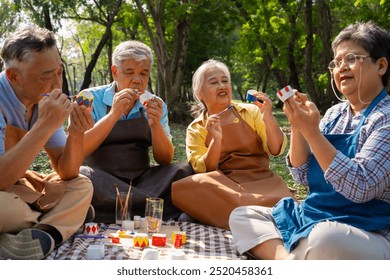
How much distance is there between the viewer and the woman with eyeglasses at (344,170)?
2.70m

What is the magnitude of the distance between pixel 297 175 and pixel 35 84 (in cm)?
189

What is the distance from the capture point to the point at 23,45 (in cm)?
341

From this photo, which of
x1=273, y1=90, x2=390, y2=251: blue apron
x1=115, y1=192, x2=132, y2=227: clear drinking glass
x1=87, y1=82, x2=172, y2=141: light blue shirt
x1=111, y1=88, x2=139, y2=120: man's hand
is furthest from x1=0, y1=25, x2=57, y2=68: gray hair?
x1=273, y1=90, x2=390, y2=251: blue apron

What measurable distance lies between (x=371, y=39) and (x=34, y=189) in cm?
252

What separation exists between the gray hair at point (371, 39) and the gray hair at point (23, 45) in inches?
79.0

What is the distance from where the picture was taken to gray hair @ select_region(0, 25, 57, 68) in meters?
3.41

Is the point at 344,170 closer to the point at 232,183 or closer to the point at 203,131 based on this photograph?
the point at 232,183

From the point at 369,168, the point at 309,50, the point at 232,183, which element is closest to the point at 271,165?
the point at 232,183

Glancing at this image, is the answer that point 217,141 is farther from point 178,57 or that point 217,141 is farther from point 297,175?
point 178,57

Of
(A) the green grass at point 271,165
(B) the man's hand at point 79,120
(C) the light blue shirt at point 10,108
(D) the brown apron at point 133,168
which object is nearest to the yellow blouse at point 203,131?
(D) the brown apron at point 133,168

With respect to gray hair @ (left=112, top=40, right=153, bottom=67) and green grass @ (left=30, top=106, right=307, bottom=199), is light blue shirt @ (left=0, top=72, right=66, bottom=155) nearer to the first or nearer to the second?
gray hair @ (left=112, top=40, right=153, bottom=67)
